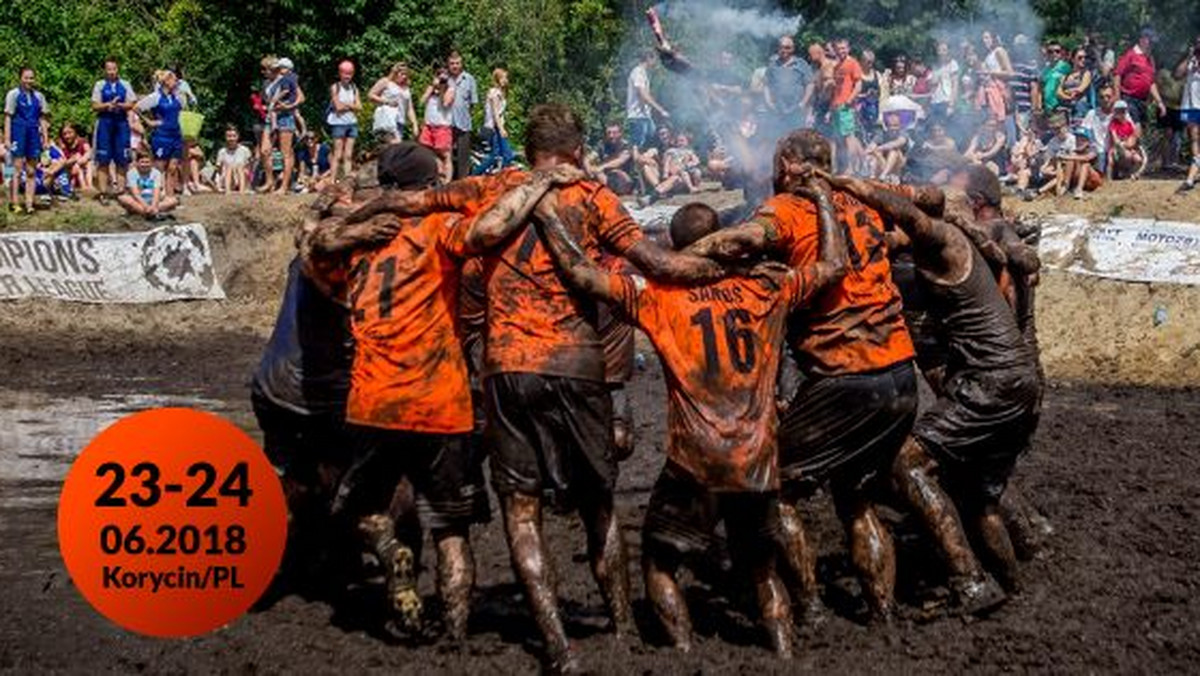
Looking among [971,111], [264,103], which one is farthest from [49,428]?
[971,111]

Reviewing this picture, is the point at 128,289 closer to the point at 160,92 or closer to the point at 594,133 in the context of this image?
the point at 160,92

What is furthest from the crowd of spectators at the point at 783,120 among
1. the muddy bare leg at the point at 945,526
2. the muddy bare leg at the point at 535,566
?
the muddy bare leg at the point at 535,566

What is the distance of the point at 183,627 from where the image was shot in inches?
→ 268

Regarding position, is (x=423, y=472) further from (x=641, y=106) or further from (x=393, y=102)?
(x=641, y=106)

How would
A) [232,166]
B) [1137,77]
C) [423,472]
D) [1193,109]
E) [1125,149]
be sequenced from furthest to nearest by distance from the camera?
[232,166] < [1125,149] < [1137,77] < [1193,109] < [423,472]

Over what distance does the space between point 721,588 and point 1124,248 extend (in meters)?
12.3

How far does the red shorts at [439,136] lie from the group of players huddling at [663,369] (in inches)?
497

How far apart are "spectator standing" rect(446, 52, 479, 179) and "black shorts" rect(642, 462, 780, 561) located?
46.4ft

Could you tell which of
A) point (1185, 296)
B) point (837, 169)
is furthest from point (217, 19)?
point (1185, 296)

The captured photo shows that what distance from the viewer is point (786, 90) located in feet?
63.5

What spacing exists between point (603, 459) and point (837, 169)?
1336cm

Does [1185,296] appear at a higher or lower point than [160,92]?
lower

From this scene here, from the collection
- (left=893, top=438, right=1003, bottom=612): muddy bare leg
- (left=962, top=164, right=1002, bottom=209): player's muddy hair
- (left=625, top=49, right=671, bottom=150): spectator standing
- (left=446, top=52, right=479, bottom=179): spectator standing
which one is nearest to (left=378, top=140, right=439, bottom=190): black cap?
(left=893, top=438, right=1003, bottom=612): muddy bare leg

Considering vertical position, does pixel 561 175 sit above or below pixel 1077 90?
above
